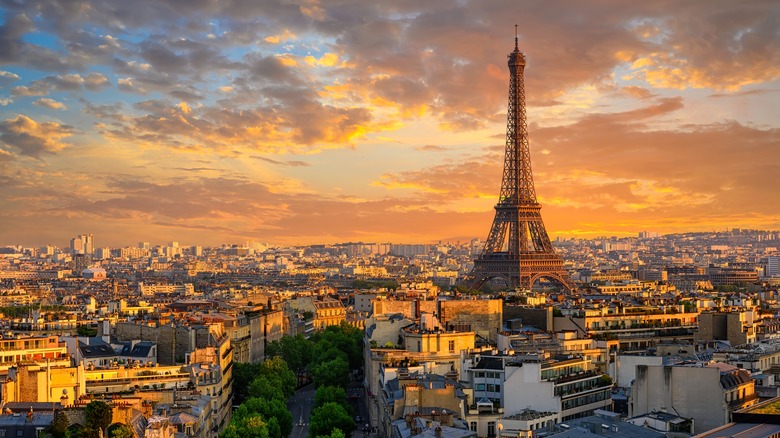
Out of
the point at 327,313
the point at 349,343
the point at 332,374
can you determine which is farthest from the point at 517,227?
the point at 332,374

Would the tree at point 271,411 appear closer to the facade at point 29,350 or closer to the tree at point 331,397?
the tree at point 331,397

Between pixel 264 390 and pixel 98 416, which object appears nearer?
pixel 98 416

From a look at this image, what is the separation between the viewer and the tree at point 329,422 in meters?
56.5

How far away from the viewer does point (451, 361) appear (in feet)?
205

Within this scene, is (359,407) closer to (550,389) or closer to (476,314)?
(476,314)

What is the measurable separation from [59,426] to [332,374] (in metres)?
32.4

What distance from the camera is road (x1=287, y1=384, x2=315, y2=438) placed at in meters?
63.6

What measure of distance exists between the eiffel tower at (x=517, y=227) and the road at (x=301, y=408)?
3079 inches

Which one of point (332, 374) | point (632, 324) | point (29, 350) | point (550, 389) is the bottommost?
point (332, 374)

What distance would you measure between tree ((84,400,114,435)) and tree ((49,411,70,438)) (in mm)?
924

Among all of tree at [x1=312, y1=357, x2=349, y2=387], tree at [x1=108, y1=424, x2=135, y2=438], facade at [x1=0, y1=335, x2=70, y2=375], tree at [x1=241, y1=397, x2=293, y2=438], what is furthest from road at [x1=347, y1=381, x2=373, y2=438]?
tree at [x1=108, y1=424, x2=135, y2=438]

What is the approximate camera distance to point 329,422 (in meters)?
56.6

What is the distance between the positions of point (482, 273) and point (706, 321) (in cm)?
8673

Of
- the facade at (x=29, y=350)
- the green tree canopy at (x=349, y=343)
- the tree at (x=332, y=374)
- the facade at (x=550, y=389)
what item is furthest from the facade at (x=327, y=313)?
the facade at (x=550, y=389)
